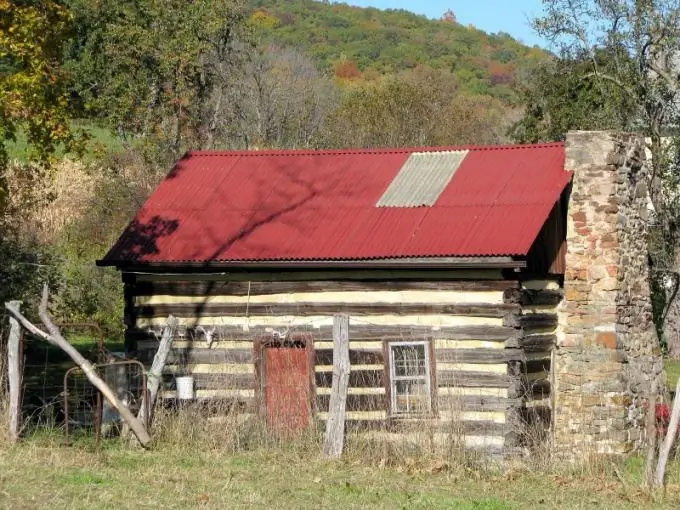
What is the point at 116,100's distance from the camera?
38312 mm

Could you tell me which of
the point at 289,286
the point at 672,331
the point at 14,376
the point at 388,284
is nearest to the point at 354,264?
the point at 388,284

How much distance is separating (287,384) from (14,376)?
489 centimetres

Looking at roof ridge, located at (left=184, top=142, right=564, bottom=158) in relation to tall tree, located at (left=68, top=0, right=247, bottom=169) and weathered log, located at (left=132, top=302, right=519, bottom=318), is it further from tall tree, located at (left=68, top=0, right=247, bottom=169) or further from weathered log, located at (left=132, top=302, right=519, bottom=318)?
tall tree, located at (left=68, top=0, right=247, bottom=169)

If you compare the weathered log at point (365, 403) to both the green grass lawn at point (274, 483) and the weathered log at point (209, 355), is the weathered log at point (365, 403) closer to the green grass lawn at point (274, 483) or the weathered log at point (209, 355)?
the weathered log at point (209, 355)

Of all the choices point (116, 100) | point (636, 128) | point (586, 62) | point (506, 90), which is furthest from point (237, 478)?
point (506, 90)

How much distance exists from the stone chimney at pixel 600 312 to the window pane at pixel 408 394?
2.33 metres

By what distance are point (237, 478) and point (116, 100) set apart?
27.3 m

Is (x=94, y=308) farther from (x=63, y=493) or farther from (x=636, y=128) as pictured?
(x=63, y=493)

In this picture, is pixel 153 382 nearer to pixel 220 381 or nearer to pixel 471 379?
pixel 220 381

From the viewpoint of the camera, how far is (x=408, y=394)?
700 inches

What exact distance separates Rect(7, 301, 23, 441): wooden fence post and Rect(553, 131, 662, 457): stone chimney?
8134mm

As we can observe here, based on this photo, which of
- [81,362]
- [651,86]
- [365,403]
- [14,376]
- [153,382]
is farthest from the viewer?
[651,86]

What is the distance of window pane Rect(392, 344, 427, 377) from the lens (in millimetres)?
17844

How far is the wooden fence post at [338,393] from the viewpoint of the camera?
14.3m
